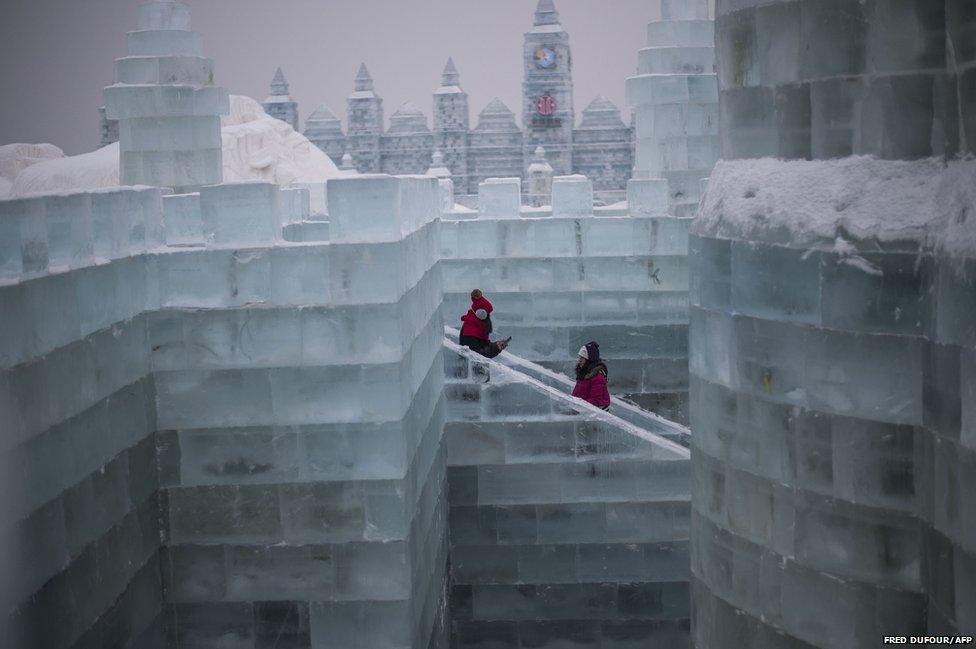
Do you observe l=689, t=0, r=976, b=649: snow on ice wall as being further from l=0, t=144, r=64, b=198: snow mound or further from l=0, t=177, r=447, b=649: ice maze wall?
l=0, t=144, r=64, b=198: snow mound

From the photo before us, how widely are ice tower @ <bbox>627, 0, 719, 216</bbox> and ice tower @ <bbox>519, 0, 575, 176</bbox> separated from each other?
3753 cm

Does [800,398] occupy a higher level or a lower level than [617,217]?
lower

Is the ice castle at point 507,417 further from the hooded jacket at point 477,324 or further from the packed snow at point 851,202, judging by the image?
the hooded jacket at point 477,324

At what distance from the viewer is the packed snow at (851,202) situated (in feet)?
12.8

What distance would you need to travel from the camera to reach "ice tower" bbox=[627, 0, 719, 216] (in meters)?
13.1

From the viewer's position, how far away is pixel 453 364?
30.0 feet

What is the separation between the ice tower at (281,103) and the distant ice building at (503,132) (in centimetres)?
203

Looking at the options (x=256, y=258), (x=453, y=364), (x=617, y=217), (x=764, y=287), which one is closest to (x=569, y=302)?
(x=617, y=217)

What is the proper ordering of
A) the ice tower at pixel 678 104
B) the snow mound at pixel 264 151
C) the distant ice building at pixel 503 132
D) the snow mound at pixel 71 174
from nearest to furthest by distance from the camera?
1. the ice tower at pixel 678 104
2. the snow mound at pixel 71 174
3. the snow mound at pixel 264 151
4. the distant ice building at pixel 503 132

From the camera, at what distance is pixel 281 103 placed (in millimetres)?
54781

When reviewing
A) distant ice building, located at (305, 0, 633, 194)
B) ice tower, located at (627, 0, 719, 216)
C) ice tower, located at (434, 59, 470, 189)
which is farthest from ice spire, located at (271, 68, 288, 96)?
ice tower, located at (627, 0, 719, 216)

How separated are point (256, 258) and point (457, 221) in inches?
242

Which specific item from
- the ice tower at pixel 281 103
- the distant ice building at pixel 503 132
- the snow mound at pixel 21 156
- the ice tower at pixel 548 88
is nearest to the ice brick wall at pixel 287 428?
the snow mound at pixel 21 156

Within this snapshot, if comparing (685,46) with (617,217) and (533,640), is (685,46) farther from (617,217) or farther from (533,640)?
(533,640)
